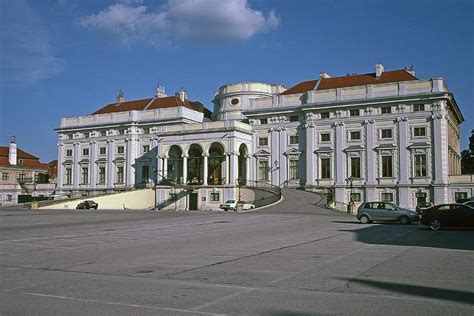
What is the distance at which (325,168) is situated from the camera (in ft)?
198

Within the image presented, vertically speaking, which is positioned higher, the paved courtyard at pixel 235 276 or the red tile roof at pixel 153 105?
the red tile roof at pixel 153 105

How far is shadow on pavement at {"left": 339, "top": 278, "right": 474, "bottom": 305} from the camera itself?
29.0ft

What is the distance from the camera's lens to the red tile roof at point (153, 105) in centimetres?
7638

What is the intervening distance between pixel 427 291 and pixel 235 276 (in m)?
3.90

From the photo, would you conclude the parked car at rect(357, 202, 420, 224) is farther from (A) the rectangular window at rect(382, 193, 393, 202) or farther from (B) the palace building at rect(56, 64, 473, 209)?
(A) the rectangular window at rect(382, 193, 393, 202)

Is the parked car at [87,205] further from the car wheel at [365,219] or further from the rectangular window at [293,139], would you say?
the car wheel at [365,219]

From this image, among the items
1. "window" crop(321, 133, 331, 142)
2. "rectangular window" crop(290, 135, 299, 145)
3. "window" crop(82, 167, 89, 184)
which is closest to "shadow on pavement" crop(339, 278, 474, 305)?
"window" crop(321, 133, 331, 142)

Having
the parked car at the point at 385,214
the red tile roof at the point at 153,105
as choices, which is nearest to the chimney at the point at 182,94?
the red tile roof at the point at 153,105

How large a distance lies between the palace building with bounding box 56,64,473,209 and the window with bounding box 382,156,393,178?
0.11 m

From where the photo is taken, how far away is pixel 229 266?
12.7 metres

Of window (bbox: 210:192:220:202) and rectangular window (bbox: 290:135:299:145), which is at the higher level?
rectangular window (bbox: 290:135:299:145)

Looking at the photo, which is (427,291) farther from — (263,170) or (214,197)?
(263,170)

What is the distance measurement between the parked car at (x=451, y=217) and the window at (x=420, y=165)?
29925 mm

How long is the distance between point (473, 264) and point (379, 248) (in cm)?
419
